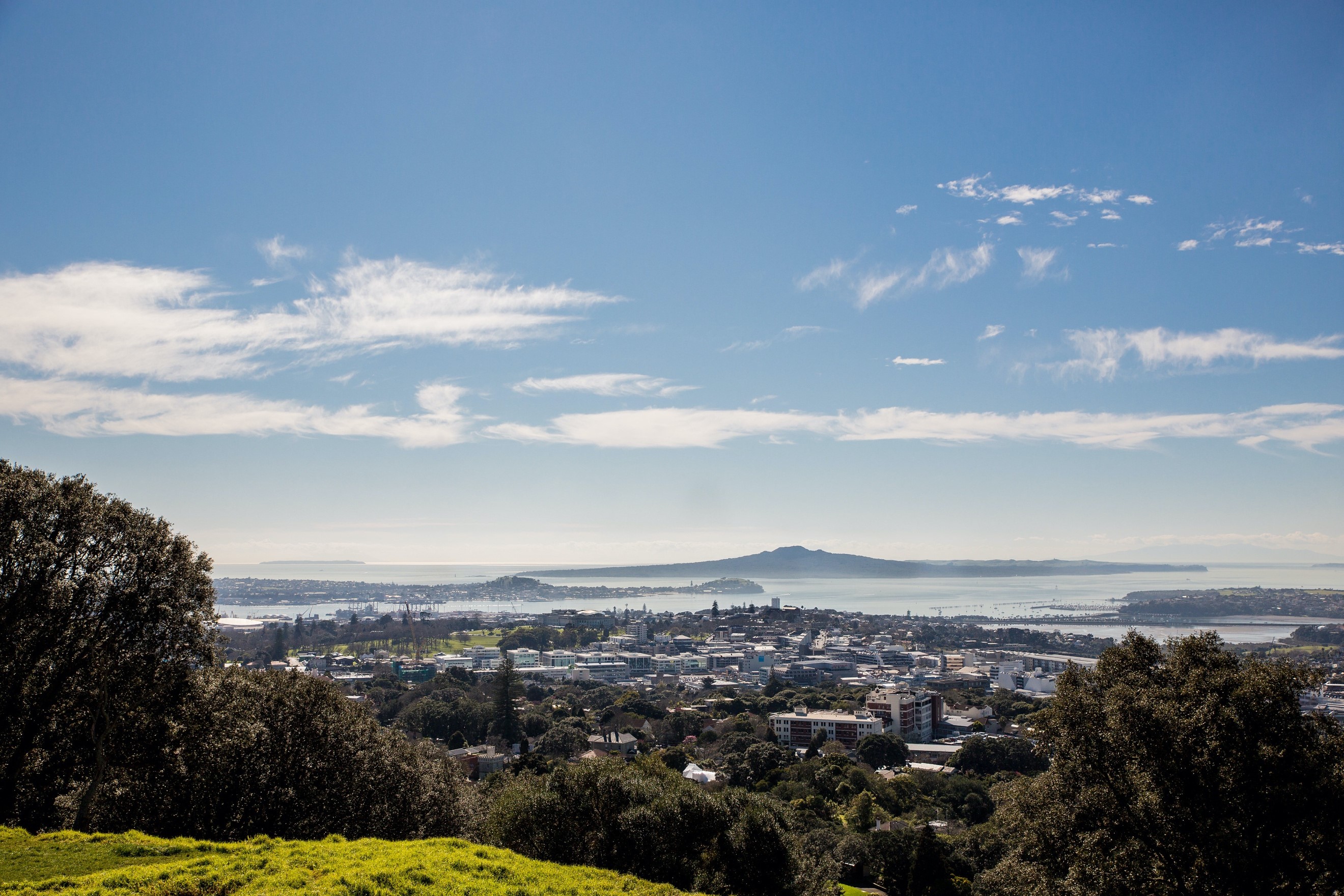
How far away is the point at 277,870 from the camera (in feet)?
21.9

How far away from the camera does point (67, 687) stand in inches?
420

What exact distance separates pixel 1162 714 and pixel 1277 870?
1.79 m

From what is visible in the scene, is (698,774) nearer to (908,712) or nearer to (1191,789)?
(1191,789)

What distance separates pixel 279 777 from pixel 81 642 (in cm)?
382

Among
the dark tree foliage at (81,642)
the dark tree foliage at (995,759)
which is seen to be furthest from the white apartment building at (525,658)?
the dark tree foliage at (81,642)

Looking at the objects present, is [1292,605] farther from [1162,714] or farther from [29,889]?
[29,889]

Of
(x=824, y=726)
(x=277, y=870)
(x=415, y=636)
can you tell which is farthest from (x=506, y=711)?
(x=415, y=636)

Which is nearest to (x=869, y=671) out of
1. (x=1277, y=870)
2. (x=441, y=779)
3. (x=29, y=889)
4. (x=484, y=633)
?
(x=484, y=633)

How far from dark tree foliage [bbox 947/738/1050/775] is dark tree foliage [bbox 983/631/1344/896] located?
2745 centimetres

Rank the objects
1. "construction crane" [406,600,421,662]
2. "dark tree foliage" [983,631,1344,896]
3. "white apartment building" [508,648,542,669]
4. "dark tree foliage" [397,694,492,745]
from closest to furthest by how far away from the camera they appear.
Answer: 1. "dark tree foliage" [983,631,1344,896]
2. "dark tree foliage" [397,694,492,745]
3. "white apartment building" [508,648,542,669]
4. "construction crane" [406,600,421,662]

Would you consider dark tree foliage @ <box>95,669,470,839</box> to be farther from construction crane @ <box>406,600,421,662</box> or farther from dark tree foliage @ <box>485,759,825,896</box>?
construction crane @ <box>406,600,421,662</box>

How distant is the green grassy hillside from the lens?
19.8 ft

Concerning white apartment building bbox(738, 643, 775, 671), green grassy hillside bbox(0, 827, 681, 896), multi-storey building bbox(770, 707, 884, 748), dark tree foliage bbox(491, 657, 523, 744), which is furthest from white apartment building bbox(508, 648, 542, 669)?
green grassy hillside bbox(0, 827, 681, 896)

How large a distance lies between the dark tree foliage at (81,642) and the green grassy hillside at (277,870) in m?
2.95
